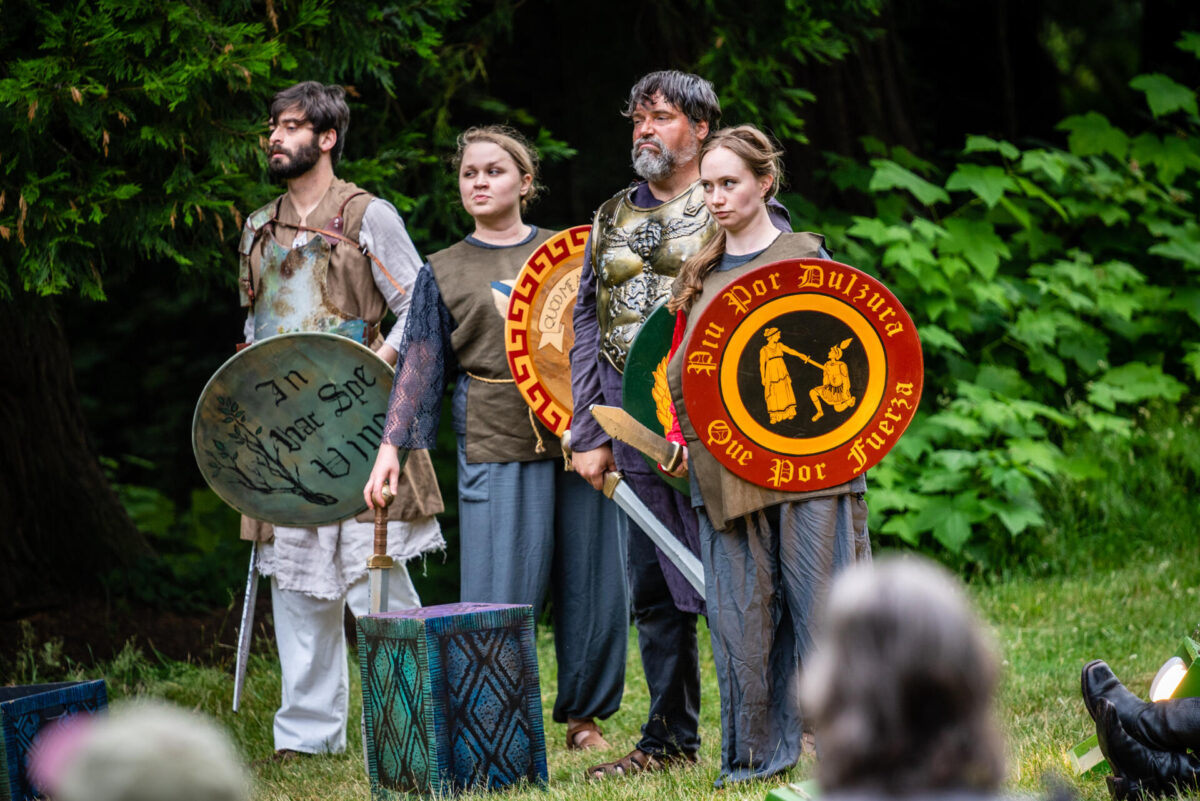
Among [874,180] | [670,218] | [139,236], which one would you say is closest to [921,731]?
[670,218]

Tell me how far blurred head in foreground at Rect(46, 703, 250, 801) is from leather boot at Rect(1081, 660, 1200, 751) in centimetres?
206

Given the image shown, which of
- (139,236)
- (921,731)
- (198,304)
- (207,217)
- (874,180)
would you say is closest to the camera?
(921,731)

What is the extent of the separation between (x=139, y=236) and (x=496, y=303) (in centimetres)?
122

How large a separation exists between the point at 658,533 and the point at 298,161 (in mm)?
1682

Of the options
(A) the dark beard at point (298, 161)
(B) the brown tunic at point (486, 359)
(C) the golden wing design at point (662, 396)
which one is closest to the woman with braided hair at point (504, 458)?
(B) the brown tunic at point (486, 359)

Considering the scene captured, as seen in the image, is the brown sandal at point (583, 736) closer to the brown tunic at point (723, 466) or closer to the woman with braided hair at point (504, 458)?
the woman with braided hair at point (504, 458)

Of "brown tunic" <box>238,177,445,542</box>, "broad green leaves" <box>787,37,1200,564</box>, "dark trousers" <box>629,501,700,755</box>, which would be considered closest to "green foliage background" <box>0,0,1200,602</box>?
"broad green leaves" <box>787,37,1200,564</box>

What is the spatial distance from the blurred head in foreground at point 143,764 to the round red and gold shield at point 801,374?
194cm

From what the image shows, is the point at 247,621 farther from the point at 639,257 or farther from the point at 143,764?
the point at 143,764

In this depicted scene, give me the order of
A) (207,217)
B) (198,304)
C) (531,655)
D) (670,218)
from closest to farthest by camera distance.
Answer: (531,655), (670,218), (207,217), (198,304)

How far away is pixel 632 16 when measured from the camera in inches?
272

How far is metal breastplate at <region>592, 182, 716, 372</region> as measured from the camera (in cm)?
348

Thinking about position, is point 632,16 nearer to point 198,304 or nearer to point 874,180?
point 874,180

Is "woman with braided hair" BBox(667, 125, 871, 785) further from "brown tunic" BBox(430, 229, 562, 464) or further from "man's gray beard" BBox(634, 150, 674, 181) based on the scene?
"brown tunic" BBox(430, 229, 562, 464)
